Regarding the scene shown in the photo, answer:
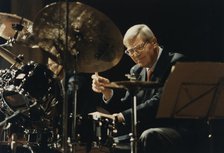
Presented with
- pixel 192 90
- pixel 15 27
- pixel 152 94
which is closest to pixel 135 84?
pixel 192 90

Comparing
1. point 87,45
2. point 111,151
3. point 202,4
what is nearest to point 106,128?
point 111,151

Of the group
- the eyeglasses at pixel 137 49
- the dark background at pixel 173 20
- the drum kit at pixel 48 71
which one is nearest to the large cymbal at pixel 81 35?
the drum kit at pixel 48 71

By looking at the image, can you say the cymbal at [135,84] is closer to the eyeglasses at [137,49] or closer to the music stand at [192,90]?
the music stand at [192,90]

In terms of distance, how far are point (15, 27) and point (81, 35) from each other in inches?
19.7

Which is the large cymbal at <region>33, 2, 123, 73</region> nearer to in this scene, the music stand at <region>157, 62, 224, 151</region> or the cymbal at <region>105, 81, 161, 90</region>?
Result: the cymbal at <region>105, 81, 161, 90</region>

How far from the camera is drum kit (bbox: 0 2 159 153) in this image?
2896 millimetres

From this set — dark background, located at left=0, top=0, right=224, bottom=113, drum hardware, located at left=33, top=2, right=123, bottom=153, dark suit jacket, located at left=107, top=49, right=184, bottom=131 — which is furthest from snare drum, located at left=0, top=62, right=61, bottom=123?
dark background, located at left=0, top=0, right=224, bottom=113

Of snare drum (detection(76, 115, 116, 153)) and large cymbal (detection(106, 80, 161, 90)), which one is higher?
large cymbal (detection(106, 80, 161, 90))

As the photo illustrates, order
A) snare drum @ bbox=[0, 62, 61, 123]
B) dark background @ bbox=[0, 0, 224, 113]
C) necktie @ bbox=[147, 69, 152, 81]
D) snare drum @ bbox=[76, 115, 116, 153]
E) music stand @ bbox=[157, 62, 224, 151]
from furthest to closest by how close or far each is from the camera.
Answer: dark background @ bbox=[0, 0, 224, 113]
necktie @ bbox=[147, 69, 152, 81]
snare drum @ bbox=[76, 115, 116, 153]
snare drum @ bbox=[0, 62, 61, 123]
music stand @ bbox=[157, 62, 224, 151]

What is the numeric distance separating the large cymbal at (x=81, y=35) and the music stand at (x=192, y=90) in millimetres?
559

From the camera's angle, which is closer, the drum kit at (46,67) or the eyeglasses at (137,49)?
the drum kit at (46,67)

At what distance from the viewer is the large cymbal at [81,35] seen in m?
2.85

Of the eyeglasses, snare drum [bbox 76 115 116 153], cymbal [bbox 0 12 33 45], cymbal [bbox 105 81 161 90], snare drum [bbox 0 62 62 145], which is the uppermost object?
cymbal [bbox 0 12 33 45]

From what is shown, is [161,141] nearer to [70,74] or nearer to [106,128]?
[106,128]
